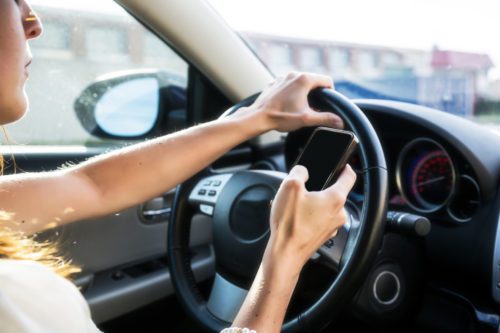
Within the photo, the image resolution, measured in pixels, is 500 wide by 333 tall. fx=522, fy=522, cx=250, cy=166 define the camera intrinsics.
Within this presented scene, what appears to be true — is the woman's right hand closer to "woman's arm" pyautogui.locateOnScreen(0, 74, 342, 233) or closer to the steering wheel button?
"woman's arm" pyautogui.locateOnScreen(0, 74, 342, 233)

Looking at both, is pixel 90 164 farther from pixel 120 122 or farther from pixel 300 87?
pixel 120 122

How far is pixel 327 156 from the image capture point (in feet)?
3.27

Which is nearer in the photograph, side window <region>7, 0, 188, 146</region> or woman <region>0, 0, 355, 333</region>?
woman <region>0, 0, 355, 333</region>

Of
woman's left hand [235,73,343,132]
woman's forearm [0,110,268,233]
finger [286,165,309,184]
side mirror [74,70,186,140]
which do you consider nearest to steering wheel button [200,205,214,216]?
woman's forearm [0,110,268,233]

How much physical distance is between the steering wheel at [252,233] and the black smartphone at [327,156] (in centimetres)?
6

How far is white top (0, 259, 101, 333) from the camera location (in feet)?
2.48

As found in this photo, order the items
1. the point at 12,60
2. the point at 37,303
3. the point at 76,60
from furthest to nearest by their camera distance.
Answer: the point at 76,60, the point at 12,60, the point at 37,303

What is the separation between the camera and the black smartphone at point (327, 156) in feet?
3.20

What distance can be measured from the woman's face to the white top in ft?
1.12

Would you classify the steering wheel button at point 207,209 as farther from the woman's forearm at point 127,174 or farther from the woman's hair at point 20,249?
the woman's hair at point 20,249

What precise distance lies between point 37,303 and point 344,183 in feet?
1.81

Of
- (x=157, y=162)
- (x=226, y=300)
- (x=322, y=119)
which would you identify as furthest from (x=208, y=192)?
(x=322, y=119)

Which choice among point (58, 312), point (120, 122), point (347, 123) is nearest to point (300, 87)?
point (347, 123)

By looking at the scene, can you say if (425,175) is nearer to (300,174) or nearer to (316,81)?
(316,81)
